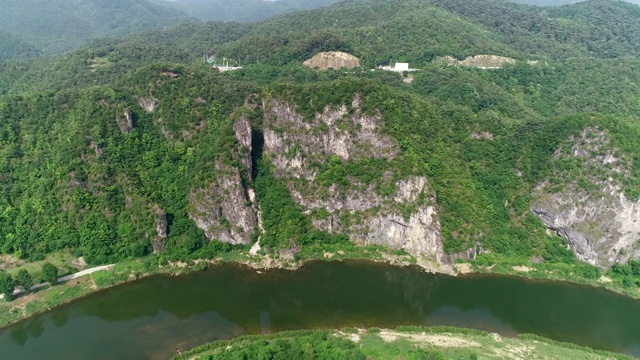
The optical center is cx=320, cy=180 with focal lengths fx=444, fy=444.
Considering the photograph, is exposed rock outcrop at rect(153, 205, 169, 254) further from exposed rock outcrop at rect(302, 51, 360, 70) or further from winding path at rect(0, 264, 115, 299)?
exposed rock outcrop at rect(302, 51, 360, 70)

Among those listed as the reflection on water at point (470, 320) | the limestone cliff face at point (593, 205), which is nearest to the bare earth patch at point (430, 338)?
the reflection on water at point (470, 320)

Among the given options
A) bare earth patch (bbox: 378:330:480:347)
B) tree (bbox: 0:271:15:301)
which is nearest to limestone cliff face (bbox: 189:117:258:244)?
tree (bbox: 0:271:15:301)

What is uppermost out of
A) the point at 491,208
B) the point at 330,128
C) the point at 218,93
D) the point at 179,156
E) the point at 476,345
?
the point at 218,93

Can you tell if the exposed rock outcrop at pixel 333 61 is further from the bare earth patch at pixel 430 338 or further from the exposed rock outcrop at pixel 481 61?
the bare earth patch at pixel 430 338

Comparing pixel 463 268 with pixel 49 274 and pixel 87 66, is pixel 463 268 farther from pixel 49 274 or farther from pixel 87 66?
pixel 87 66

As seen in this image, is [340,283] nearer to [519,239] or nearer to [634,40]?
[519,239]

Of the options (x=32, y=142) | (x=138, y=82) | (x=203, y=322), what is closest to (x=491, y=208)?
(x=203, y=322)

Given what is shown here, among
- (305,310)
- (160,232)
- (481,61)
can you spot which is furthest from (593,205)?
(481,61)
